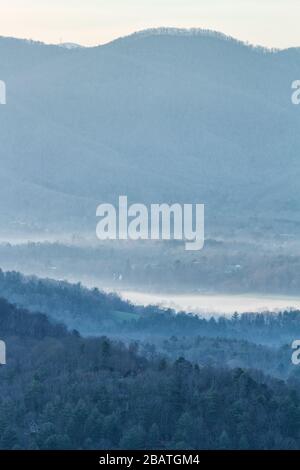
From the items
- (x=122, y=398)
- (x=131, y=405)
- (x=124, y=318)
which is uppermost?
(x=124, y=318)

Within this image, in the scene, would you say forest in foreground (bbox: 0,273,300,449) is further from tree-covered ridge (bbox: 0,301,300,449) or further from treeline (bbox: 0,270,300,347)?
treeline (bbox: 0,270,300,347)

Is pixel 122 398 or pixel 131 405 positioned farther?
pixel 122 398

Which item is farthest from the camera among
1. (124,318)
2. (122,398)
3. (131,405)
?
(124,318)

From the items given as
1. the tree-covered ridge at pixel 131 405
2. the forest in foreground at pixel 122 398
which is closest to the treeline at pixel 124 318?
the forest in foreground at pixel 122 398

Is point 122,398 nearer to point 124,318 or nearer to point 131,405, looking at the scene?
point 131,405

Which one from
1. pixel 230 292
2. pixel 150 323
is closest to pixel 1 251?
pixel 230 292

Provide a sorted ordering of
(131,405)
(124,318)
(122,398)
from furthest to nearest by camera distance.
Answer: (124,318) → (122,398) → (131,405)

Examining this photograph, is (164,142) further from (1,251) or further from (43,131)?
(1,251)

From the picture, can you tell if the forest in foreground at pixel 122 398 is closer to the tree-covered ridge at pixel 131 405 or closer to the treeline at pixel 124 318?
the tree-covered ridge at pixel 131 405

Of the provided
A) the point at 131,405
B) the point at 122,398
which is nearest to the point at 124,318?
the point at 122,398
